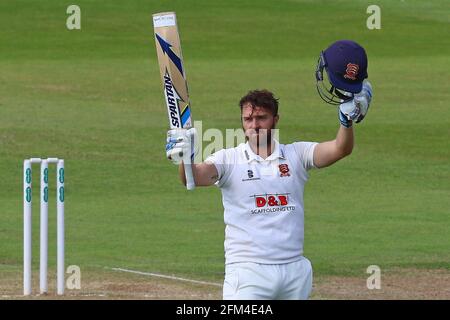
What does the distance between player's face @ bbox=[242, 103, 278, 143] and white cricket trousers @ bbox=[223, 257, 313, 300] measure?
0.75 metres

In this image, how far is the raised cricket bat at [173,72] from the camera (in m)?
7.63

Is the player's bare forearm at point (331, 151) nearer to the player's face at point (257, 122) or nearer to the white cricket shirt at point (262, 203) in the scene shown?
the white cricket shirt at point (262, 203)

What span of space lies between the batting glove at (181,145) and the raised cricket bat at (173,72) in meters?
0.02

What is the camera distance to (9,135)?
2466 centimetres

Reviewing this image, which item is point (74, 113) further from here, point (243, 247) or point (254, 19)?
point (243, 247)

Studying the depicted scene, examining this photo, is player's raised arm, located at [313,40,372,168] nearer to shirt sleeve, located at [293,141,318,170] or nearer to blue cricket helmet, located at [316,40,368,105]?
blue cricket helmet, located at [316,40,368,105]

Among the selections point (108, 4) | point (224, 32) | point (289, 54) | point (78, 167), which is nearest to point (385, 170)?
point (78, 167)

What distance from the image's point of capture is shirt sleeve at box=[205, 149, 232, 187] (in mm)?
7844

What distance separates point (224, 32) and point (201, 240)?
2222 cm

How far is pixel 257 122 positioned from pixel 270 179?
0.34 metres

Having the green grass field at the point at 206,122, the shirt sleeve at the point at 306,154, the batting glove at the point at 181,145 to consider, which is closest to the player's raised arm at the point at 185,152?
the batting glove at the point at 181,145

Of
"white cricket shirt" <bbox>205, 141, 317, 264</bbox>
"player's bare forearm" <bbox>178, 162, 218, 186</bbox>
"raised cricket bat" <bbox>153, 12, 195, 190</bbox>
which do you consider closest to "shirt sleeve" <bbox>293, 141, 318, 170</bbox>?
"white cricket shirt" <bbox>205, 141, 317, 264</bbox>

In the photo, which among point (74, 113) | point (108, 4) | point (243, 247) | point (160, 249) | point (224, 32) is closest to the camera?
point (243, 247)

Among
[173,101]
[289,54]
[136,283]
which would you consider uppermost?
[289,54]
